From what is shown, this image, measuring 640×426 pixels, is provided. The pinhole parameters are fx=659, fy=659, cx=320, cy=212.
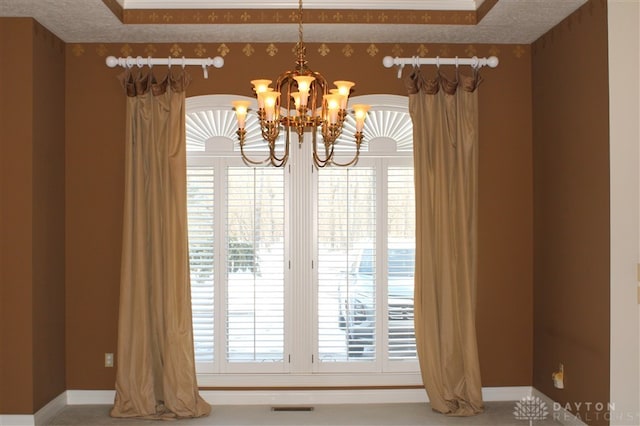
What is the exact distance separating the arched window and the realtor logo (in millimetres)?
783

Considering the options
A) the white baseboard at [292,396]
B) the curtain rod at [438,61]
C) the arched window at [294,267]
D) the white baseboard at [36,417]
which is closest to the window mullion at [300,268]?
the arched window at [294,267]

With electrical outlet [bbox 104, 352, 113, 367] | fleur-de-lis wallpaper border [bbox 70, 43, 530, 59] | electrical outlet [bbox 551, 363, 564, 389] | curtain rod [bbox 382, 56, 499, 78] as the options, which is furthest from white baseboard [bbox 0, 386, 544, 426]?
fleur-de-lis wallpaper border [bbox 70, 43, 530, 59]

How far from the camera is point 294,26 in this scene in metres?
4.71

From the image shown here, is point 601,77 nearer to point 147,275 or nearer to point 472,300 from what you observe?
point 472,300

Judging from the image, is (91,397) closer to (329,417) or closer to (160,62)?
(329,417)

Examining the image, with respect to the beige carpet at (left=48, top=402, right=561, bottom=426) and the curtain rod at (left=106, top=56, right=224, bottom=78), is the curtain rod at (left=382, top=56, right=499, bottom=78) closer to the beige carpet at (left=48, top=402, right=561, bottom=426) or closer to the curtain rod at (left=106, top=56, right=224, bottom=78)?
the curtain rod at (left=106, top=56, right=224, bottom=78)

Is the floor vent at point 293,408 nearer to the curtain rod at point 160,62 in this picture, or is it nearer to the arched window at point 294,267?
the arched window at point 294,267

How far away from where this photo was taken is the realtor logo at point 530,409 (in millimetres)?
4797

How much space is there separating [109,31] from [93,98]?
1.84 feet

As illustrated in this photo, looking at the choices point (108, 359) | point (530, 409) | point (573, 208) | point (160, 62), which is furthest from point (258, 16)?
point (530, 409)

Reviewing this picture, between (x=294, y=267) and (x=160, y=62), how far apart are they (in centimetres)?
186

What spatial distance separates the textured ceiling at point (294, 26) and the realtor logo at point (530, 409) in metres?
2.78
